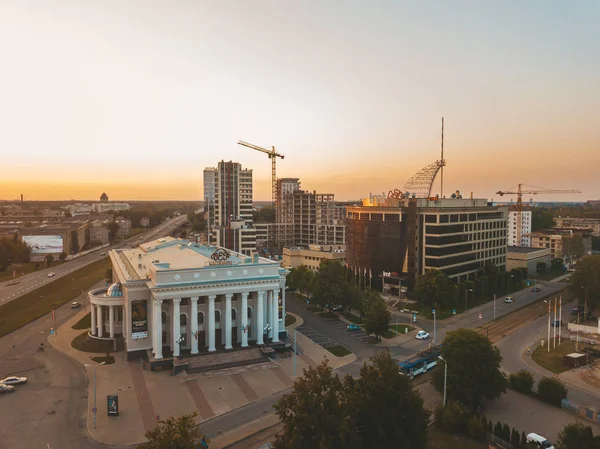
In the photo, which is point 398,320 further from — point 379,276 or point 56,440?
point 56,440

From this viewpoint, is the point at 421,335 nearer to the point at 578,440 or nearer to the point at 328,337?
the point at 328,337

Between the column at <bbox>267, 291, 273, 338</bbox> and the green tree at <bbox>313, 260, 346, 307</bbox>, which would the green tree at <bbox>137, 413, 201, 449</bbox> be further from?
the green tree at <bbox>313, 260, 346, 307</bbox>

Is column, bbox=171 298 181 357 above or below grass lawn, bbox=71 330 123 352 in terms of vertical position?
above

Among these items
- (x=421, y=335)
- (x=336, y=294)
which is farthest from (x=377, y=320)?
(x=336, y=294)

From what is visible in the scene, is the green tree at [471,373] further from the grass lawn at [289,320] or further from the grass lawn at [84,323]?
the grass lawn at [84,323]

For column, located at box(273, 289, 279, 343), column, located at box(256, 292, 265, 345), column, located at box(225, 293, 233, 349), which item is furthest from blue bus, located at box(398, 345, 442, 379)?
column, located at box(225, 293, 233, 349)

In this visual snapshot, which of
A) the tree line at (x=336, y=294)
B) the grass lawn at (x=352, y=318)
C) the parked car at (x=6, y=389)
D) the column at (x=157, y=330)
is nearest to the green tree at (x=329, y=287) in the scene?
the tree line at (x=336, y=294)

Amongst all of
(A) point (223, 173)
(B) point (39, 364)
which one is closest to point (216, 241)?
(A) point (223, 173)
